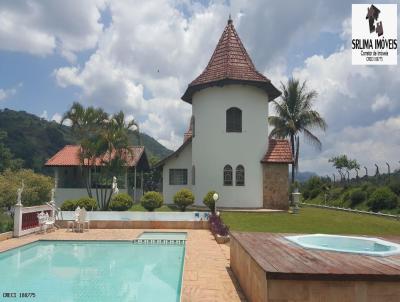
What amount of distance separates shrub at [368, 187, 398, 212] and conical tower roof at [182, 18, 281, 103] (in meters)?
9.83

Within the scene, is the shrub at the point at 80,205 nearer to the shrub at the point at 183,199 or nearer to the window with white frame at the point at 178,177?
the shrub at the point at 183,199

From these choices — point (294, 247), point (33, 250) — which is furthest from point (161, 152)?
point (294, 247)

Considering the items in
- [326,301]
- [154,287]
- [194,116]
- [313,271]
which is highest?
[194,116]

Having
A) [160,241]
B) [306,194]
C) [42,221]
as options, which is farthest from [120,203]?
[306,194]

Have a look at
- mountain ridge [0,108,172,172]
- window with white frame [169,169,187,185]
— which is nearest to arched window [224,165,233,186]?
window with white frame [169,169,187,185]

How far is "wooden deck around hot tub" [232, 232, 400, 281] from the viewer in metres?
5.07

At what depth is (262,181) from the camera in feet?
81.0

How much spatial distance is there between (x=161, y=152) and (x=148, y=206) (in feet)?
232

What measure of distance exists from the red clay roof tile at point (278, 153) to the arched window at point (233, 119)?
2581 millimetres

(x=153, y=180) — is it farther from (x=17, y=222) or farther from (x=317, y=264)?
(x=317, y=264)

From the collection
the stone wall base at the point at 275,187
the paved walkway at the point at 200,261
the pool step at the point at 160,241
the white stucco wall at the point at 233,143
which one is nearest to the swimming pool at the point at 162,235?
the paved walkway at the point at 200,261

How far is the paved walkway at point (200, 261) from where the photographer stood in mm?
7242

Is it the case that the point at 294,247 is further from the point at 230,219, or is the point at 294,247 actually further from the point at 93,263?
the point at 230,219

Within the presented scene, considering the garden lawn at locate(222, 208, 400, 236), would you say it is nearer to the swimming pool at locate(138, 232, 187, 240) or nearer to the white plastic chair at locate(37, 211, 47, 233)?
the swimming pool at locate(138, 232, 187, 240)
